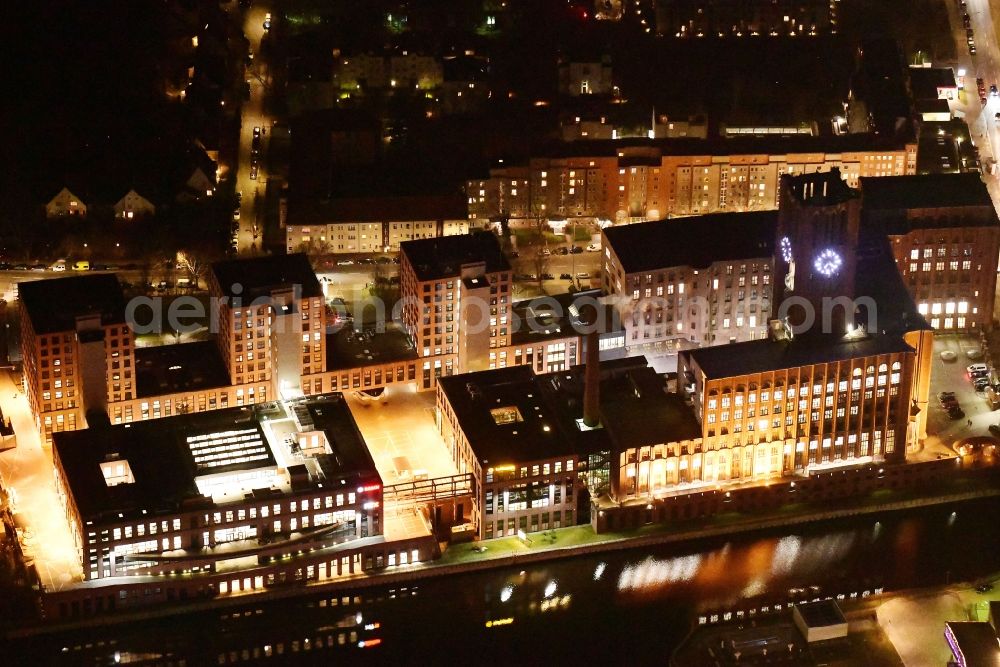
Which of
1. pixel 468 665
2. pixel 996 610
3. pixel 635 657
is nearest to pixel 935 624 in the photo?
pixel 996 610

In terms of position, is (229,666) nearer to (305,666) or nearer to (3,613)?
(305,666)

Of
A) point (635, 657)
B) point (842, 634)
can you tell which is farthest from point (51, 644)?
point (842, 634)

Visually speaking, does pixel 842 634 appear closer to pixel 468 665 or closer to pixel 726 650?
pixel 726 650

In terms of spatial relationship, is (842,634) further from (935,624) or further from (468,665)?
(468,665)

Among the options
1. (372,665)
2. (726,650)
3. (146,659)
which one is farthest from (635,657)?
(146,659)
